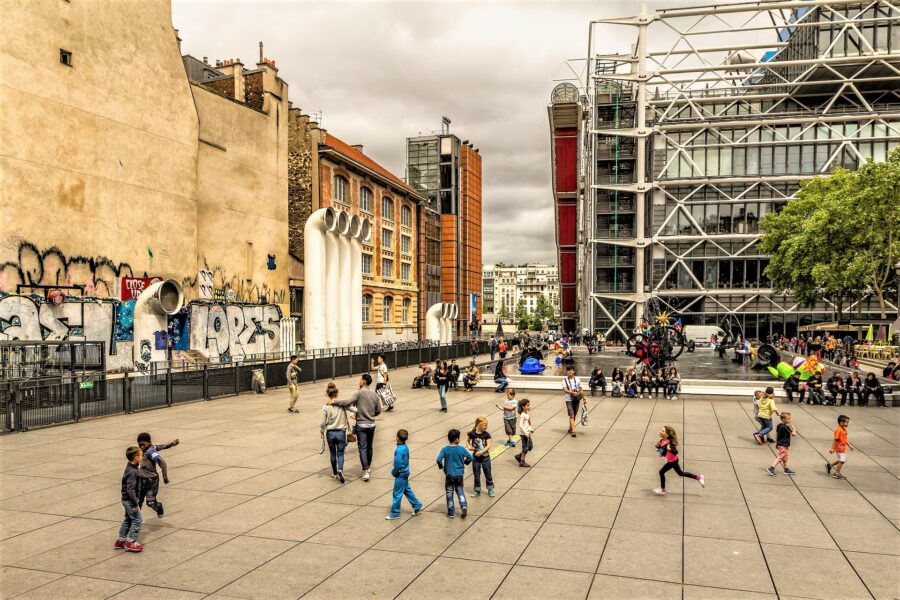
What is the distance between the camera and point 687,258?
67.2m

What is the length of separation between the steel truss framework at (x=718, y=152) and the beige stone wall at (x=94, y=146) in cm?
4585

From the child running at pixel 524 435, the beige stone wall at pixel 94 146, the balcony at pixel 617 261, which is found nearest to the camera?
the child running at pixel 524 435

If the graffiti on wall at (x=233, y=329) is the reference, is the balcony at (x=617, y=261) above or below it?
above

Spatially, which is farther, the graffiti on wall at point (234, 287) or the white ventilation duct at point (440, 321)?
the white ventilation duct at point (440, 321)

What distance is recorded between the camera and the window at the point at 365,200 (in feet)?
181

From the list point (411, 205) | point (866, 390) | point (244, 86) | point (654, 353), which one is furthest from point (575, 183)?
point (866, 390)

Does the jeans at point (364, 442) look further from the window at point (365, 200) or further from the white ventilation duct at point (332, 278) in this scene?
the window at point (365, 200)

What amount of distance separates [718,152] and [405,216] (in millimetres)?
34675

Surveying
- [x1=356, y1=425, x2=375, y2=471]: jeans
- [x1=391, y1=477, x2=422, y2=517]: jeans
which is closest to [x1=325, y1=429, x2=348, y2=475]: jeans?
[x1=356, y1=425, x2=375, y2=471]: jeans

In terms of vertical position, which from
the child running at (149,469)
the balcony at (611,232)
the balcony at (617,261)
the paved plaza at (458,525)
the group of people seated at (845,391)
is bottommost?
the paved plaza at (458,525)

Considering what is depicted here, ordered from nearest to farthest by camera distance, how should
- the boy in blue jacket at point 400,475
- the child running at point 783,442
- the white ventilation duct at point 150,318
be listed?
the boy in blue jacket at point 400,475, the child running at point 783,442, the white ventilation duct at point 150,318

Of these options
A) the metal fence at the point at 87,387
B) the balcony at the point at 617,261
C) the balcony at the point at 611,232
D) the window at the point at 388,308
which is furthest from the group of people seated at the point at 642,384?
the balcony at the point at 611,232

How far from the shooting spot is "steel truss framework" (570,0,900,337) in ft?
208

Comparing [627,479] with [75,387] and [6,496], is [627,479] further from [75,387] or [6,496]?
[75,387]
